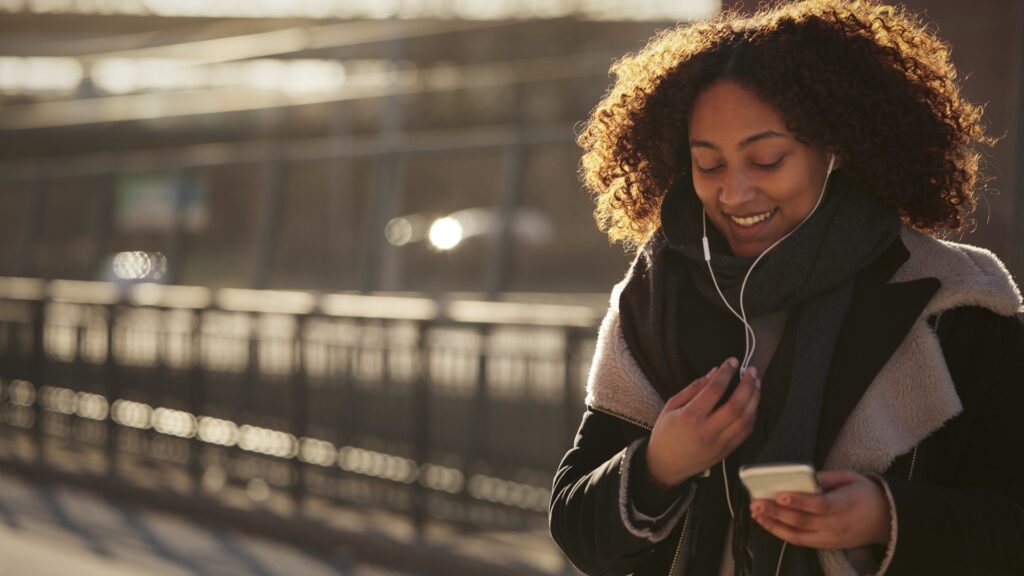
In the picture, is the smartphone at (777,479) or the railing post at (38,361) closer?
the smartphone at (777,479)

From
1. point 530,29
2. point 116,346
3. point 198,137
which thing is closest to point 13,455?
point 116,346

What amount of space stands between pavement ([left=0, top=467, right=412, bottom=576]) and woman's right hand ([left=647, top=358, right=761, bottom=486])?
6.66 meters

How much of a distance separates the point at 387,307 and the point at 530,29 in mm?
21134

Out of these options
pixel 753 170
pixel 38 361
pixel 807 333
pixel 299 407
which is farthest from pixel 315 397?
pixel 807 333

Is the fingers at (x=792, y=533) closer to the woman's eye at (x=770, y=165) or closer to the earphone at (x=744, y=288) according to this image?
the earphone at (x=744, y=288)

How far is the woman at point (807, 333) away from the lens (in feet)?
7.77

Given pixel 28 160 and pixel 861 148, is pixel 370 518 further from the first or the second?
pixel 28 160

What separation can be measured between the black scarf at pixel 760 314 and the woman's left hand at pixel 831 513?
3.7 inches

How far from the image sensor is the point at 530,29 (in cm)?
3103

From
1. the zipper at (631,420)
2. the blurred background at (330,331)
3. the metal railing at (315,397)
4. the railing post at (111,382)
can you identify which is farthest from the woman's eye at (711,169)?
the railing post at (111,382)

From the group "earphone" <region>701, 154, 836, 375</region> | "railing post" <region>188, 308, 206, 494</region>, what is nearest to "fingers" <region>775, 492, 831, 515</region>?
"earphone" <region>701, 154, 836, 375</region>

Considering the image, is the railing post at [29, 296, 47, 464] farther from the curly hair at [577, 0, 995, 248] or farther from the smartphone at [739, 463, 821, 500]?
the smartphone at [739, 463, 821, 500]

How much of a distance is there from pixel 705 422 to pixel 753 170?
417 millimetres

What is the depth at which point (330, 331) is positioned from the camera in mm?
10586
